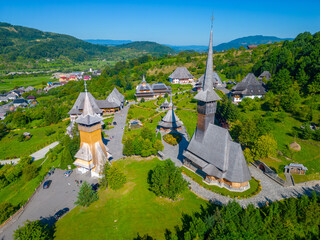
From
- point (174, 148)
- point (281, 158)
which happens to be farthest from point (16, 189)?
point (281, 158)

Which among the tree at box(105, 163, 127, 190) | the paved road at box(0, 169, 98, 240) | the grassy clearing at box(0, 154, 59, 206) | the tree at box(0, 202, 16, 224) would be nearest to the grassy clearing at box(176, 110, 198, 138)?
the tree at box(105, 163, 127, 190)

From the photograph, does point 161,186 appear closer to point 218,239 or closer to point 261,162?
point 218,239

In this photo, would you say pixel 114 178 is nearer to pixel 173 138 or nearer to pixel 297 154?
pixel 173 138

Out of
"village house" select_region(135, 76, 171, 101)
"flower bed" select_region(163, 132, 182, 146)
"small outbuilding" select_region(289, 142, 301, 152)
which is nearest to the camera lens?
"small outbuilding" select_region(289, 142, 301, 152)

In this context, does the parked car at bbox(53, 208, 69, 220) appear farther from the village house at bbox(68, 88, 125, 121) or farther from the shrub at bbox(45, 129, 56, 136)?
the shrub at bbox(45, 129, 56, 136)

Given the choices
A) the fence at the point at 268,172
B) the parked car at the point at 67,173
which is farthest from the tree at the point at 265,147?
the parked car at the point at 67,173

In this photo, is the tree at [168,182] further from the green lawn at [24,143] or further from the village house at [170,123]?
the green lawn at [24,143]
